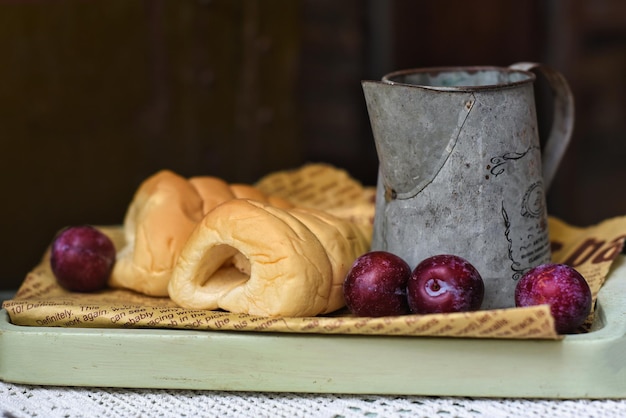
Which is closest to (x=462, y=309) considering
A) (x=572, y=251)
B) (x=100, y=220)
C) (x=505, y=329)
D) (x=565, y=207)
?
(x=505, y=329)

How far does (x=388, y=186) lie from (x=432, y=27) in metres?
1.10

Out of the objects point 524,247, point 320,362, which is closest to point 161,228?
point 320,362

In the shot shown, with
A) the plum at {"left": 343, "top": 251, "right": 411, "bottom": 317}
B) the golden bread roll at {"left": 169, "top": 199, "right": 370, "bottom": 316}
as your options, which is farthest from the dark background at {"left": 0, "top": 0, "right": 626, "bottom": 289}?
the plum at {"left": 343, "top": 251, "right": 411, "bottom": 317}

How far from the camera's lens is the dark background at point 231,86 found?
1.49m

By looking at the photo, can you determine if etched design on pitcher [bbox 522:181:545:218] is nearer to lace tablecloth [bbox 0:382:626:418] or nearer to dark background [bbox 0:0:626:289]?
lace tablecloth [bbox 0:382:626:418]

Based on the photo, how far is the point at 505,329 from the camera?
712mm

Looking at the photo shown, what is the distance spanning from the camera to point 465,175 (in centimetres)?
81

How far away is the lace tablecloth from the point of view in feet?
2.37

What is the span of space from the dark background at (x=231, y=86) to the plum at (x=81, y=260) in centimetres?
60

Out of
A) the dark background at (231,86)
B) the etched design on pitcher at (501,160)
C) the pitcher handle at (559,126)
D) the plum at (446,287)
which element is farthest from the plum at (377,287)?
the dark background at (231,86)

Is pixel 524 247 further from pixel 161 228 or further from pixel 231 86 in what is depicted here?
pixel 231 86

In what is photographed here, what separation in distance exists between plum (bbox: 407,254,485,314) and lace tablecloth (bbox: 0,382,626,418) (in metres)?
0.08

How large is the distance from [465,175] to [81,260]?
0.41 meters

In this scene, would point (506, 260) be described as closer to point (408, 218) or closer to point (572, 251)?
point (408, 218)
